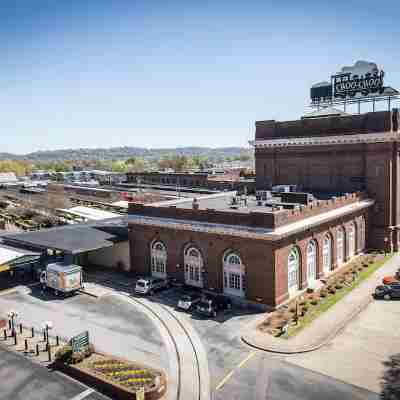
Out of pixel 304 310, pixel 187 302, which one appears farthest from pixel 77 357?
pixel 304 310

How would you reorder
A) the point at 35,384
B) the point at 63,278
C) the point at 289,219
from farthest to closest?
the point at 63,278 < the point at 289,219 < the point at 35,384

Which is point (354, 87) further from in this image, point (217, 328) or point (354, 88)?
point (217, 328)

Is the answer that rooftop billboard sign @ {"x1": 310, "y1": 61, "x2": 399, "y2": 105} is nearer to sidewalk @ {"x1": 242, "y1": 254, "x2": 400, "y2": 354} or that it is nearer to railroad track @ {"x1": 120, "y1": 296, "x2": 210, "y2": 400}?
sidewalk @ {"x1": 242, "y1": 254, "x2": 400, "y2": 354}

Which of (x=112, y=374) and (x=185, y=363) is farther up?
(x=112, y=374)

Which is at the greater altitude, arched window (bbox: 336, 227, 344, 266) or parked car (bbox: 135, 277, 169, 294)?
arched window (bbox: 336, 227, 344, 266)

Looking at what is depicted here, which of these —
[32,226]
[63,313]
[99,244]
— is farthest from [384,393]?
[32,226]

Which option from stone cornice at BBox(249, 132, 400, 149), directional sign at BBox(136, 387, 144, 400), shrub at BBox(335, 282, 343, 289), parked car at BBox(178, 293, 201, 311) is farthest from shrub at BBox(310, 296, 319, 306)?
stone cornice at BBox(249, 132, 400, 149)
